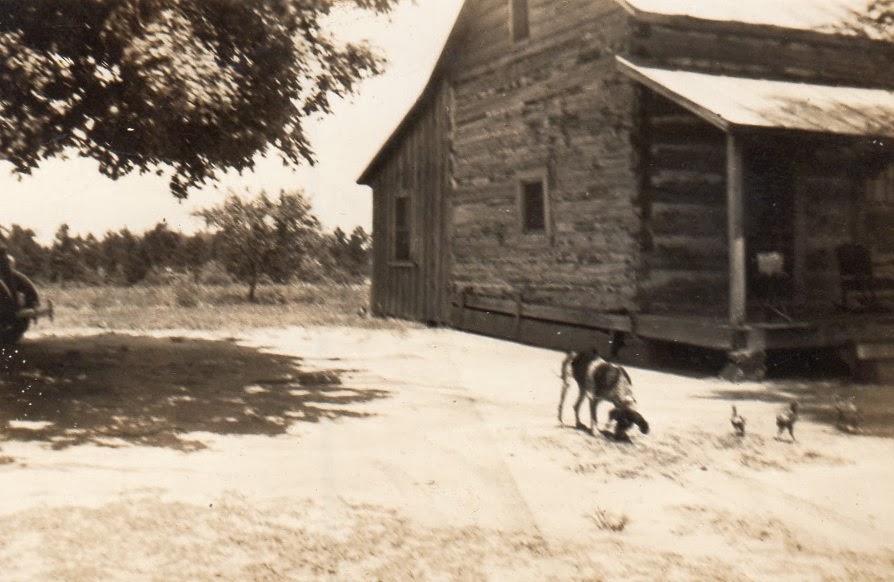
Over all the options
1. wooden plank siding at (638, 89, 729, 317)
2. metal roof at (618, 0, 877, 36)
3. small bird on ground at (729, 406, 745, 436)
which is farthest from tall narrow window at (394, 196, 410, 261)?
small bird on ground at (729, 406, 745, 436)

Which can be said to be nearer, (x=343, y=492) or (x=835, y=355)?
(x=343, y=492)

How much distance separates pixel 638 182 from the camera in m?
11.3

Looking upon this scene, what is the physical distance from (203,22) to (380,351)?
615 cm

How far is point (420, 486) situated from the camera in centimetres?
534

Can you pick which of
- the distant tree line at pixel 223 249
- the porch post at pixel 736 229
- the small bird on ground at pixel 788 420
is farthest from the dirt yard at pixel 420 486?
the distant tree line at pixel 223 249

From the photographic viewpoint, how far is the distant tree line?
22.4m

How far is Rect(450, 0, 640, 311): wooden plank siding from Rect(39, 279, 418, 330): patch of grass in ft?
10.2

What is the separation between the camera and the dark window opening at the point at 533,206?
1371cm

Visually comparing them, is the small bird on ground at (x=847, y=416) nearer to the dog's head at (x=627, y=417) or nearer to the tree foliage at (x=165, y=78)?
the dog's head at (x=627, y=417)

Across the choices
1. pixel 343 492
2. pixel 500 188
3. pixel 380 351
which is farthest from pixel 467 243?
pixel 343 492

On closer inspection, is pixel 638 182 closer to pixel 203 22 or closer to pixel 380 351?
pixel 380 351

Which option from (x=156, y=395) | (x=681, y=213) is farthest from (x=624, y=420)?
(x=681, y=213)

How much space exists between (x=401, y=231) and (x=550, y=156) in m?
6.03

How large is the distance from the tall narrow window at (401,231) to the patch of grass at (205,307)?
1.54 meters
